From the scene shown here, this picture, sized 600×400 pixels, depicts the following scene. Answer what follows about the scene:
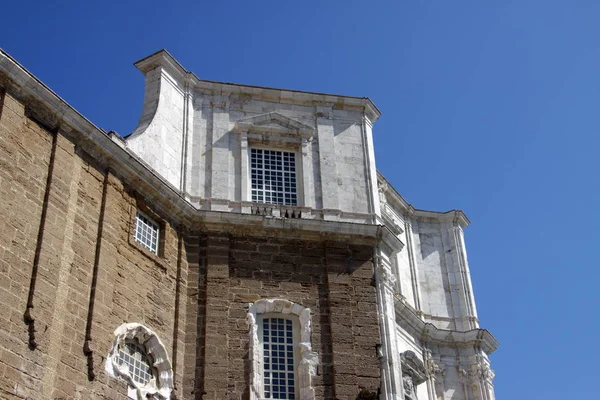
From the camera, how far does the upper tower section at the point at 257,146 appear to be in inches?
879

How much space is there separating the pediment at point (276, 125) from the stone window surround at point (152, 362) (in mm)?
6810

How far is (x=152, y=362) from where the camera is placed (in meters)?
19.0

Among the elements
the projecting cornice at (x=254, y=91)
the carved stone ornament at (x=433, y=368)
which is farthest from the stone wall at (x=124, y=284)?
the carved stone ornament at (x=433, y=368)

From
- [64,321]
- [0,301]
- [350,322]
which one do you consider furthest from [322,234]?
[0,301]

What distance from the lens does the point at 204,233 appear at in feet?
70.3

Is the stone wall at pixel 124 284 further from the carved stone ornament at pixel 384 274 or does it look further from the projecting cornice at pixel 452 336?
the projecting cornice at pixel 452 336

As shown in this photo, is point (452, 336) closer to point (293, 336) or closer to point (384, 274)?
point (384, 274)

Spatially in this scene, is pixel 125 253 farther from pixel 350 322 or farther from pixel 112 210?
pixel 350 322

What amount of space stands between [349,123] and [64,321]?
421 inches

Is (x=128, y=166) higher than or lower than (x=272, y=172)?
lower

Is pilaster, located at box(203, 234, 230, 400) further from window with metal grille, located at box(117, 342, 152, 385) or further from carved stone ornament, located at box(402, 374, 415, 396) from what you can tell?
carved stone ornament, located at box(402, 374, 415, 396)

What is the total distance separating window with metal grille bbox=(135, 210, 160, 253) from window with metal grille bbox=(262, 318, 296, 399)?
3.08 metres

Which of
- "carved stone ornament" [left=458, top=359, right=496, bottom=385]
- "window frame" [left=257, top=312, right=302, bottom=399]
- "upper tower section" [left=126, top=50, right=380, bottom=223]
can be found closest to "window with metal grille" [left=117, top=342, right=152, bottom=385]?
"window frame" [left=257, top=312, right=302, bottom=399]

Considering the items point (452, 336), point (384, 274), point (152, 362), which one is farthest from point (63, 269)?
point (452, 336)
